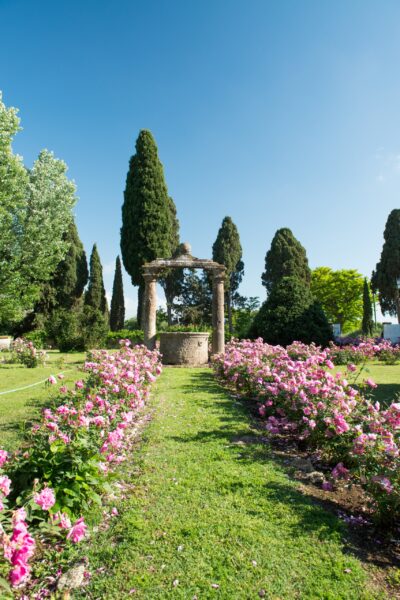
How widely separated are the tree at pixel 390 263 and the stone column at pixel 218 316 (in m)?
20.5

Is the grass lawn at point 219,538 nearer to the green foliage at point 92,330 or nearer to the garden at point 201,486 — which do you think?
the garden at point 201,486

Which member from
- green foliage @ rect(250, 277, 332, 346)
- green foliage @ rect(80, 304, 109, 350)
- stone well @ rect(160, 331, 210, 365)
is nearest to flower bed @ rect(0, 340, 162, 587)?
stone well @ rect(160, 331, 210, 365)

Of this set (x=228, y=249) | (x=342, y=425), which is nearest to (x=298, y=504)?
(x=342, y=425)

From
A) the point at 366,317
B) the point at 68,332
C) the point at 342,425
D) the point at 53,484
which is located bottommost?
the point at 53,484

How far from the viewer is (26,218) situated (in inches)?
619

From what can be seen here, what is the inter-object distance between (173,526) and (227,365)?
583 cm

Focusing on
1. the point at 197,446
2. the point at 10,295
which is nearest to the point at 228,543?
the point at 197,446

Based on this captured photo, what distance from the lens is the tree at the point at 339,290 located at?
3888cm

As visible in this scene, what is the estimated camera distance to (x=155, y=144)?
1011 inches

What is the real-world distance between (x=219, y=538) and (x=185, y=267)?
37.6ft

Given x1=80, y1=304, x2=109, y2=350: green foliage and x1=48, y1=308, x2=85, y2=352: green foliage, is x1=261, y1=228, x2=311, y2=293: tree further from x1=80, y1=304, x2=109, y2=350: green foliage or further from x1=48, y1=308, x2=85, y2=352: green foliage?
x1=48, y1=308, x2=85, y2=352: green foliage

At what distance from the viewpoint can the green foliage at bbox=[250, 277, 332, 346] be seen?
586 inches

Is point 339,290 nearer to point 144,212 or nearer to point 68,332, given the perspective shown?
point 144,212

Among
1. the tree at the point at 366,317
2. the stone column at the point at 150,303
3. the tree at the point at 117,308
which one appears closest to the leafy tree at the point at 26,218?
the stone column at the point at 150,303
